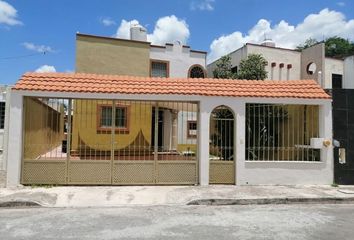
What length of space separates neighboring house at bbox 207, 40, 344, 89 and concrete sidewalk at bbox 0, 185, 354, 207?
1544 cm

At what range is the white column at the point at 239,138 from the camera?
11.6 meters

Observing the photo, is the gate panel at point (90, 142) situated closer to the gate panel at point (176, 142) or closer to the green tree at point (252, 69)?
the gate panel at point (176, 142)

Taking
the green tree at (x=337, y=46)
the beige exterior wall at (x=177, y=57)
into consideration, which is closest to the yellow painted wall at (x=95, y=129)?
the beige exterior wall at (x=177, y=57)

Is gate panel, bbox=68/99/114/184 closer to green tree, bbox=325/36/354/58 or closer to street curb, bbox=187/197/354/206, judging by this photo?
street curb, bbox=187/197/354/206

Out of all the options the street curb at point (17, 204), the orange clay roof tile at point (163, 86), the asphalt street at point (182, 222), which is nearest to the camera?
the asphalt street at point (182, 222)

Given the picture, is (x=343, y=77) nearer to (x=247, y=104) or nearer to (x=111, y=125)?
(x=247, y=104)

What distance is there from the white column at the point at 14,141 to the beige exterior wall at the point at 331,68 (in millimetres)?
22014

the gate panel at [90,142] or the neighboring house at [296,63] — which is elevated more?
the neighboring house at [296,63]

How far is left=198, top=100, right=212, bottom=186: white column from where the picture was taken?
37.5ft

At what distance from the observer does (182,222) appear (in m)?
7.44

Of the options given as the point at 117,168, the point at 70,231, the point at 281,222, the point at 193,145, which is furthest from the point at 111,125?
the point at 281,222

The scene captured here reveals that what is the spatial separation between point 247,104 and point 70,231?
7372 mm

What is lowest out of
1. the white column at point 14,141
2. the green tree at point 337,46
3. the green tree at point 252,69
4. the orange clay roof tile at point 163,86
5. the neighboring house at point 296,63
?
the white column at point 14,141

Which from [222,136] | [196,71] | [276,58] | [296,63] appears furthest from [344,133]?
[296,63]
